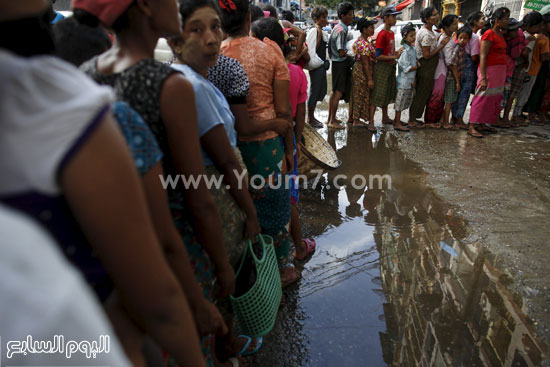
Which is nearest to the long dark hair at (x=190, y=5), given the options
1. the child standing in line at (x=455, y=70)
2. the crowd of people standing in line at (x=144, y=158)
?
the crowd of people standing in line at (x=144, y=158)

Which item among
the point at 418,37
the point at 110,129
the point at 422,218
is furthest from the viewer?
the point at 418,37

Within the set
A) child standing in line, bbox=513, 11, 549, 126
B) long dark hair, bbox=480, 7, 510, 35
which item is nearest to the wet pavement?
long dark hair, bbox=480, 7, 510, 35

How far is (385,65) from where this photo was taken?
6059 millimetres

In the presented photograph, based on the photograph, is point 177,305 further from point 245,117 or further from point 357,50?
point 357,50

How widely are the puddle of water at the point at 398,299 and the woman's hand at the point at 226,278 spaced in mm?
741

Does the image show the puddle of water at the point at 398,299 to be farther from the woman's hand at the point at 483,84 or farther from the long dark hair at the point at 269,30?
the woman's hand at the point at 483,84

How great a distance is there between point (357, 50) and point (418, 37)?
0.97 metres

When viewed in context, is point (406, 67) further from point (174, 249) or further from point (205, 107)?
point (174, 249)

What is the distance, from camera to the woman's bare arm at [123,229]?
1.76 ft

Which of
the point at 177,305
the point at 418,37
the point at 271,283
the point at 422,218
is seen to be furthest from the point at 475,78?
the point at 177,305

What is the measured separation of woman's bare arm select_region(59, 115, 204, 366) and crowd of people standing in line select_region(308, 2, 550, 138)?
566cm

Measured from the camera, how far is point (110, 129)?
1.85ft

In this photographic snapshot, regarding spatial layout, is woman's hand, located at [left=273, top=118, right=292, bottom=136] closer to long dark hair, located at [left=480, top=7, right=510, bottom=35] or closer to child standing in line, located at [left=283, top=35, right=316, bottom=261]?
child standing in line, located at [left=283, top=35, right=316, bottom=261]

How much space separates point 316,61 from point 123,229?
5.94 meters
